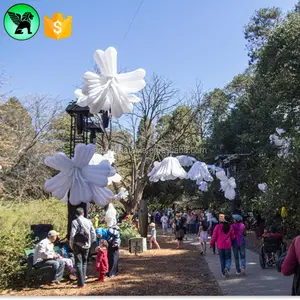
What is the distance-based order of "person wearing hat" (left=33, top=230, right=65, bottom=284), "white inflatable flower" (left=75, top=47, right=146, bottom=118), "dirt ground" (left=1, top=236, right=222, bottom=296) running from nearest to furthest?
"white inflatable flower" (left=75, top=47, right=146, bottom=118), "dirt ground" (left=1, top=236, right=222, bottom=296), "person wearing hat" (left=33, top=230, right=65, bottom=284)

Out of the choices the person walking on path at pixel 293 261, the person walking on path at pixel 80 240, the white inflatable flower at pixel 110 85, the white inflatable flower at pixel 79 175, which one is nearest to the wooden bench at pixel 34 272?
Result: the person walking on path at pixel 80 240

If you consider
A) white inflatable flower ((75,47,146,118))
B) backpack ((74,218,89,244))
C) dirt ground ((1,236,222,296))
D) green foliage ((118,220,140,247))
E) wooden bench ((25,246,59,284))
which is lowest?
dirt ground ((1,236,222,296))

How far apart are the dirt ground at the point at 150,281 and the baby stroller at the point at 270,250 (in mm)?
973

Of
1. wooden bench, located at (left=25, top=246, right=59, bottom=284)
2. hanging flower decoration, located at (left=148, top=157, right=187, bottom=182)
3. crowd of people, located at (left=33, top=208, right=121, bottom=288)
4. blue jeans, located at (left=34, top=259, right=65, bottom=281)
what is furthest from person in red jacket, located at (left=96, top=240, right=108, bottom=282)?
hanging flower decoration, located at (left=148, top=157, right=187, bottom=182)

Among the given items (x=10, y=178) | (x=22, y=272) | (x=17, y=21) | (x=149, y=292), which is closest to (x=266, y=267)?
(x=149, y=292)

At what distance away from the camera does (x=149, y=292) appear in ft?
15.8

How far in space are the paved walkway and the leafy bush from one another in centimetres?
282

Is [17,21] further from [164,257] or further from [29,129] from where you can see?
[29,129]

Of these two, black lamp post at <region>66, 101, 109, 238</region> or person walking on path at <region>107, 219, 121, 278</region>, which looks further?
black lamp post at <region>66, 101, 109, 238</region>

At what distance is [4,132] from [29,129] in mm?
3338

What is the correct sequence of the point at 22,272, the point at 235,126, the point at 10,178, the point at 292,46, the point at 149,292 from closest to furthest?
the point at 149,292
the point at 22,272
the point at 292,46
the point at 10,178
the point at 235,126

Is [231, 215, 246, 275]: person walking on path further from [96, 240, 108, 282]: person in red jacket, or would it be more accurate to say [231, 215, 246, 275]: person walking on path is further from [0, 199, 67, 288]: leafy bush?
[0, 199, 67, 288]: leafy bush

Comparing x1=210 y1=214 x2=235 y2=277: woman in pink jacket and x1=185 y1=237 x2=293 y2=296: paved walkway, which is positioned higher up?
x1=210 y1=214 x2=235 y2=277: woman in pink jacket

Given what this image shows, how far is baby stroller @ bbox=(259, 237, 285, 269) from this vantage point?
6277 millimetres
